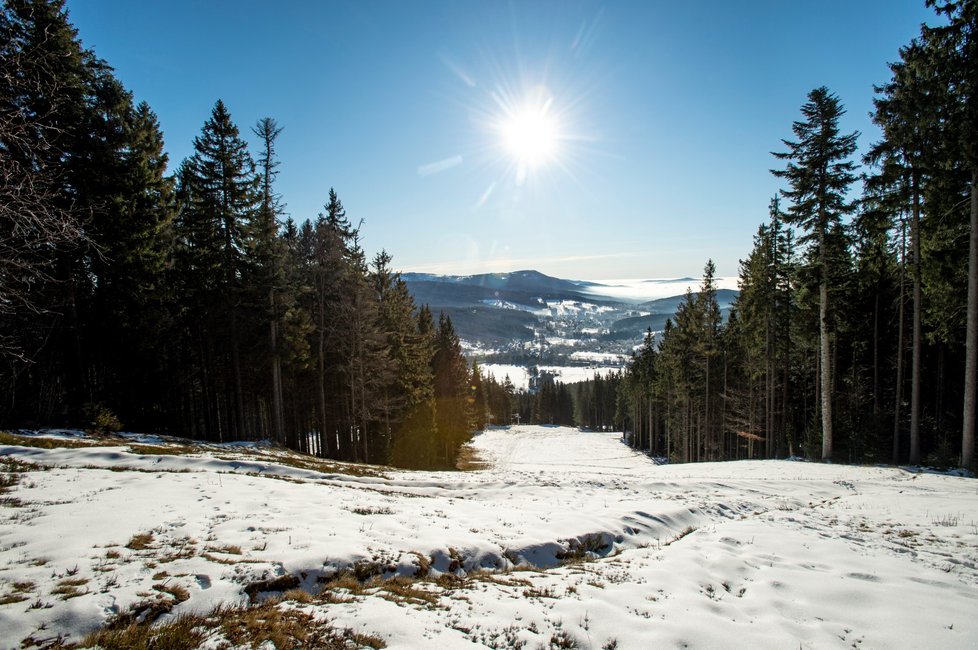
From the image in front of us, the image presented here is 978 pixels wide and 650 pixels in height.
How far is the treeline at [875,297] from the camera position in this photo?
15.8 metres

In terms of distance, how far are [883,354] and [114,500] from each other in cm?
4001

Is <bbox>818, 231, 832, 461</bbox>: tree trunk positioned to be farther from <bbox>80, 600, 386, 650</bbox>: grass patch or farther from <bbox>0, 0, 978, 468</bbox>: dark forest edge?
<bbox>80, 600, 386, 650</bbox>: grass patch

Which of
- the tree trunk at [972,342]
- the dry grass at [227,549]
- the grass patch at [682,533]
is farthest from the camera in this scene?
the tree trunk at [972,342]

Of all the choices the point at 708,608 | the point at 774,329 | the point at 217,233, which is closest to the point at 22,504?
the point at 708,608

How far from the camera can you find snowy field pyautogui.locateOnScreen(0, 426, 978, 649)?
5.35 metres

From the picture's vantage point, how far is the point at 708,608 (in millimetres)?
6320

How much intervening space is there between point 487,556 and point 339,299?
71.7 feet

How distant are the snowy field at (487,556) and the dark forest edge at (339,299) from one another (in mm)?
4069

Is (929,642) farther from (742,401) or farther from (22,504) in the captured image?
(742,401)

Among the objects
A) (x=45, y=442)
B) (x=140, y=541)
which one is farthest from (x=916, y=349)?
(x=45, y=442)

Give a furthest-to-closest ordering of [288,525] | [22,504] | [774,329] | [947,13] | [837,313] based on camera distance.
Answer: [774,329] < [837,313] < [947,13] < [288,525] < [22,504]

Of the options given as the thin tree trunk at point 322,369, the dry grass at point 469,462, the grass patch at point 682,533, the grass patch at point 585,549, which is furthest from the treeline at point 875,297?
the thin tree trunk at point 322,369

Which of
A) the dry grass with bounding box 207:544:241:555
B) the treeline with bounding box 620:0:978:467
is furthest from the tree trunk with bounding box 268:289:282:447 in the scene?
the treeline with bounding box 620:0:978:467

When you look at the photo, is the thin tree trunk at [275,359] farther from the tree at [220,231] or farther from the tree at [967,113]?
the tree at [967,113]
